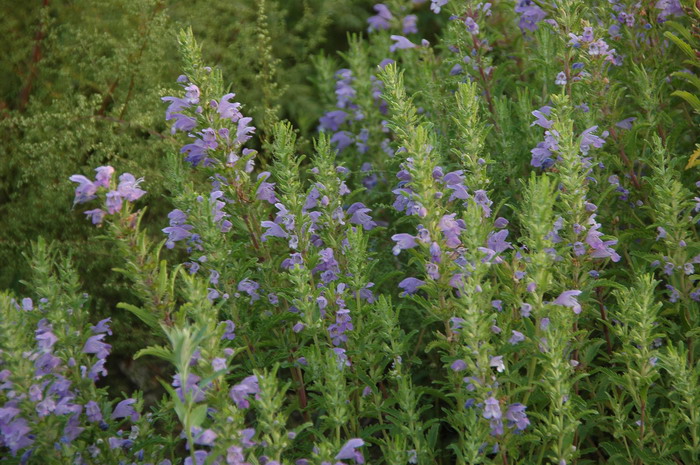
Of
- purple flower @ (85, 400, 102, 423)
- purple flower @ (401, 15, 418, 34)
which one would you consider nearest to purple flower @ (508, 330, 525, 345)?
purple flower @ (85, 400, 102, 423)

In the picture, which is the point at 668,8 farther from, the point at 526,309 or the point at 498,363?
the point at 498,363

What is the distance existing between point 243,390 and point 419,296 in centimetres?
63

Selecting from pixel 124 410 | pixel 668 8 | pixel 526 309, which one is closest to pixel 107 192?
pixel 124 410

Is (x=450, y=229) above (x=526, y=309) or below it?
above

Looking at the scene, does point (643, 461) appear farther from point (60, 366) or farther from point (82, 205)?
point (82, 205)

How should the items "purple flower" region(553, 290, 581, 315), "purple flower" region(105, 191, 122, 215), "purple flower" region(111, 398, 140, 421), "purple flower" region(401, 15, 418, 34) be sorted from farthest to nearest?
"purple flower" region(401, 15, 418, 34), "purple flower" region(111, 398, 140, 421), "purple flower" region(553, 290, 581, 315), "purple flower" region(105, 191, 122, 215)

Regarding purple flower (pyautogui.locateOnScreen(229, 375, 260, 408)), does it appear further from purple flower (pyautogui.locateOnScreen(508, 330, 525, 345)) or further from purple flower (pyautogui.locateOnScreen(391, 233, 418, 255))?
purple flower (pyautogui.locateOnScreen(508, 330, 525, 345))

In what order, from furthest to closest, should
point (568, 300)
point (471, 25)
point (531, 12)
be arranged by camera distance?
point (531, 12) < point (471, 25) < point (568, 300)

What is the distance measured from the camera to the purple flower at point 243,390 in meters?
2.13

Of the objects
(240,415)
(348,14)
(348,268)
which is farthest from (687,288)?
(348,14)

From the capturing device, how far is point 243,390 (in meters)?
2.15

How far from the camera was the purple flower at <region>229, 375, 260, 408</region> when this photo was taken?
2.13 meters

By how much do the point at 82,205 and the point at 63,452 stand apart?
2.03m

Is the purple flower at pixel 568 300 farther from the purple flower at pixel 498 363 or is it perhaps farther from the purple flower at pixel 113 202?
the purple flower at pixel 113 202
